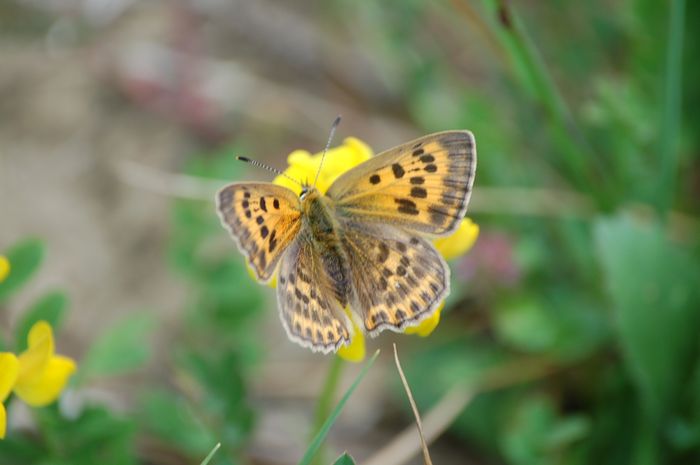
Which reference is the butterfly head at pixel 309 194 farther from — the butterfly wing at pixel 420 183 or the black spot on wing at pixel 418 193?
the black spot on wing at pixel 418 193

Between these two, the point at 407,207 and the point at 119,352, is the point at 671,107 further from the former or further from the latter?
the point at 119,352

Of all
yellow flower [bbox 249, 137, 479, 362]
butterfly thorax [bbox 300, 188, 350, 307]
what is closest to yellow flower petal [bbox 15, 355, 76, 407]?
yellow flower [bbox 249, 137, 479, 362]

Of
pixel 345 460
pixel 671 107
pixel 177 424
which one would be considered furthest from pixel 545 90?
pixel 177 424

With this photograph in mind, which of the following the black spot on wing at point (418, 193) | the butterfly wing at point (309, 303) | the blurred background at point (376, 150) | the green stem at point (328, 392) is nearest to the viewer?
the butterfly wing at point (309, 303)

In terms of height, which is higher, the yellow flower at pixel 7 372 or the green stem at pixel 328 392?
the yellow flower at pixel 7 372

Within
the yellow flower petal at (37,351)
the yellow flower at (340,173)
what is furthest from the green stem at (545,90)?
the yellow flower petal at (37,351)

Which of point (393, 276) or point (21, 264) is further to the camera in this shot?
point (21, 264)
